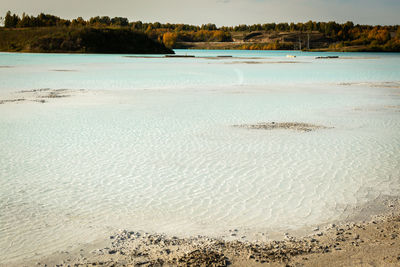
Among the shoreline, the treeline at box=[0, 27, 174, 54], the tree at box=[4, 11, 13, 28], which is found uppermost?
the tree at box=[4, 11, 13, 28]

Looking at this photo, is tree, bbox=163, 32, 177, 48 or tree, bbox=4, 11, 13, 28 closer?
tree, bbox=4, 11, 13, 28

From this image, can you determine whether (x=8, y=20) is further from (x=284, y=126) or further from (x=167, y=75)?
(x=284, y=126)

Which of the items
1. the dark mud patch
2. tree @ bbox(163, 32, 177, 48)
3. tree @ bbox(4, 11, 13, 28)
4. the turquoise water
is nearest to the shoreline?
the dark mud patch

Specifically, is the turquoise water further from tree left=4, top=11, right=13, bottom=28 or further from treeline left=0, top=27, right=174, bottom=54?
tree left=4, top=11, right=13, bottom=28

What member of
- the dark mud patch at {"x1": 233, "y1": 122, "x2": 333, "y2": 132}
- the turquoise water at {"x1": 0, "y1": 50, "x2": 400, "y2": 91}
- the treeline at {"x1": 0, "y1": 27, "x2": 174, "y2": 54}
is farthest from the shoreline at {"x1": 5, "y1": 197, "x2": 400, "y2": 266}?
the treeline at {"x1": 0, "y1": 27, "x2": 174, "y2": 54}

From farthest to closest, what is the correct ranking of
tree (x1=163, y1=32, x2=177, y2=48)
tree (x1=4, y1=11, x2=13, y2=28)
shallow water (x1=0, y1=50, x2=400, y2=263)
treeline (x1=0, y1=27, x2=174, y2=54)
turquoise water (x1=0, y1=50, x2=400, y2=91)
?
tree (x1=163, y1=32, x2=177, y2=48) < tree (x1=4, y1=11, x2=13, y2=28) < treeline (x1=0, y1=27, x2=174, y2=54) < turquoise water (x1=0, y1=50, x2=400, y2=91) < shallow water (x1=0, y1=50, x2=400, y2=263)

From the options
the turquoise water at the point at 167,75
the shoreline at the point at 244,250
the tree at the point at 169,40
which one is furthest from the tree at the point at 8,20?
the shoreline at the point at 244,250

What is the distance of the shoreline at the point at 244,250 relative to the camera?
12.6ft

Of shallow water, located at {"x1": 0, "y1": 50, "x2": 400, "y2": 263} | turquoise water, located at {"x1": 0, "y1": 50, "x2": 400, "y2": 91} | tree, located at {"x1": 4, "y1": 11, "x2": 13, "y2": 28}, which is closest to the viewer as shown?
shallow water, located at {"x1": 0, "y1": 50, "x2": 400, "y2": 263}

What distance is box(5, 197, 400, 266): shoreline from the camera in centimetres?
385

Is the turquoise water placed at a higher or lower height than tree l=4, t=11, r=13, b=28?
lower

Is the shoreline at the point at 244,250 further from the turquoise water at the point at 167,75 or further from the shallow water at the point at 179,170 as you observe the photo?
the turquoise water at the point at 167,75

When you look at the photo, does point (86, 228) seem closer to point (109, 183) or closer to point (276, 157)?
point (109, 183)

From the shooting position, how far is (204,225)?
15.6 feet
